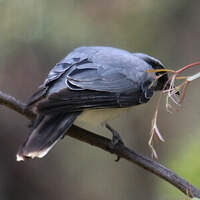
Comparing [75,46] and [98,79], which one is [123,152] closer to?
[98,79]

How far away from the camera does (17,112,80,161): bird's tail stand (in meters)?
3.32

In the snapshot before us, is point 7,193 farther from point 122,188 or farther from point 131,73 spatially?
Answer: point 131,73

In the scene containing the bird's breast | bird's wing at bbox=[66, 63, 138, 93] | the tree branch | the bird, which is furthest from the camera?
the bird's breast

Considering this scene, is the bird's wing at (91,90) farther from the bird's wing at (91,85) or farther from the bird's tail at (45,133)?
the bird's tail at (45,133)

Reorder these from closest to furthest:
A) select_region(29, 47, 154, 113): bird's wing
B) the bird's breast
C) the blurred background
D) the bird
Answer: the bird → select_region(29, 47, 154, 113): bird's wing → the bird's breast → the blurred background

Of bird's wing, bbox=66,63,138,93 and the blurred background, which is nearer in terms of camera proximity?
bird's wing, bbox=66,63,138,93

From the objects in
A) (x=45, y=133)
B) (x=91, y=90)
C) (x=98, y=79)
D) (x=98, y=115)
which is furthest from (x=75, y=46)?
(x=45, y=133)

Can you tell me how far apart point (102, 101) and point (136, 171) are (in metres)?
4.14

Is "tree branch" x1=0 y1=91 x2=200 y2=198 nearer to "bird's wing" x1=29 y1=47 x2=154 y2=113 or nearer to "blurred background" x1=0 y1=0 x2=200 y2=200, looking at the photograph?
"bird's wing" x1=29 y1=47 x2=154 y2=113

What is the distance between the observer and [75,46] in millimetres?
6562

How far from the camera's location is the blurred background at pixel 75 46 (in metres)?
6.11

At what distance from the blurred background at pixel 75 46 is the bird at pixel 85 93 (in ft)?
5.35

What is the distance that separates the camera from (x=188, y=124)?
7.44 m

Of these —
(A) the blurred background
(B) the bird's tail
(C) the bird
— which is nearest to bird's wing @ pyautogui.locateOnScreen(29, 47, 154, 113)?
(C) the bird
